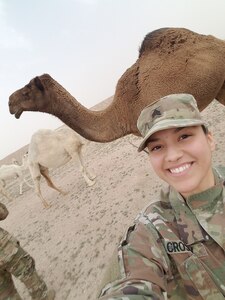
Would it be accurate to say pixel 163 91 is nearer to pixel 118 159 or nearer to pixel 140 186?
pixel 140 186

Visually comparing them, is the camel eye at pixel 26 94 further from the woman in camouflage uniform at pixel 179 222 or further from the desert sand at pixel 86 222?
the woman in camouflage uniform at pixel 179 222

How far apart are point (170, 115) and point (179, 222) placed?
1.89 feet

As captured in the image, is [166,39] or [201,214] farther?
[166,39]

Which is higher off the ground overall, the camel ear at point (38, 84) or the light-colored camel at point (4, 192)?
the camel ear at point (38, 84)

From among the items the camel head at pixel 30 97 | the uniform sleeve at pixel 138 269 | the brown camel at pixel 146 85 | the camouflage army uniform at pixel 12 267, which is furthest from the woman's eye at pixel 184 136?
the camel head at pixel 30 97

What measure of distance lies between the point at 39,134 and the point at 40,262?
4263mm

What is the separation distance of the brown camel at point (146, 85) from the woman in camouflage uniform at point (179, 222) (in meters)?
2.31

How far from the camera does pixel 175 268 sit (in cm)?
147

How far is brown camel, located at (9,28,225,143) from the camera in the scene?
3.82 metres

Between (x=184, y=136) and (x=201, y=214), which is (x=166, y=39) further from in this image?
(x=201, y=214)

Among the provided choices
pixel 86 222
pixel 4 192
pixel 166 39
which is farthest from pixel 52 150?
pixel 4 192

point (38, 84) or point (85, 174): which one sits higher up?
point (38, 84)

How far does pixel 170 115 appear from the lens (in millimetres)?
1487

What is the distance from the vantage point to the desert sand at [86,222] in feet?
13.5
